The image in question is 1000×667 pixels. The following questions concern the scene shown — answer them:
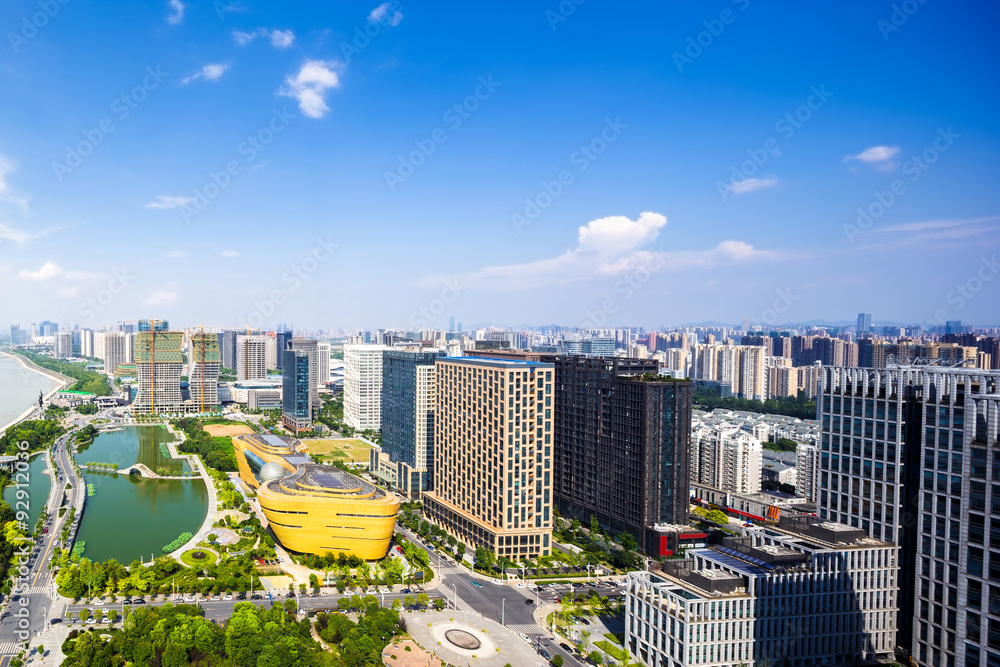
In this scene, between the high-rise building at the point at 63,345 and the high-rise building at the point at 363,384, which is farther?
the high-rise building at the point at 63,345

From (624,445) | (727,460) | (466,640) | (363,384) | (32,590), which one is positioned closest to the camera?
(466,640)

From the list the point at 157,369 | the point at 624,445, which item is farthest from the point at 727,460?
the point at 157,369

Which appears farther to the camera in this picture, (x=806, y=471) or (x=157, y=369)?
(x=157, y=369)

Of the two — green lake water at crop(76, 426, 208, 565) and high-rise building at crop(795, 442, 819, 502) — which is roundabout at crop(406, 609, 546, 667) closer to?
green lake water at crop(76, 426, 208, 565)

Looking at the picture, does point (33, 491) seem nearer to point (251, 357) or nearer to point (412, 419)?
point (412, 419)

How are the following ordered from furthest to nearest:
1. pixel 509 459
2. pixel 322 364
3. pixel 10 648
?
pixel 322 364 → pixel 509 459 → pixel 10 648

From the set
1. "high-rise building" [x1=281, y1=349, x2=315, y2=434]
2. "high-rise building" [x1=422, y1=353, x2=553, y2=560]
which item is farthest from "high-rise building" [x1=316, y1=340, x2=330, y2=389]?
"high-rise building" [x1=422, y1=353, x2=553, y2=560]

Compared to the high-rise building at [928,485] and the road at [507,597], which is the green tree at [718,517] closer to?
the road at [507,597]

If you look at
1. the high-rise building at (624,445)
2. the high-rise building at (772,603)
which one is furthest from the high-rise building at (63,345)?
the high-rise building at (772,603)
